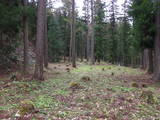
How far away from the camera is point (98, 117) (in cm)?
531

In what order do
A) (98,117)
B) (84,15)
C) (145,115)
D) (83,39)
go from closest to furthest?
(98,117), (145,115), (84,15), (83,39)

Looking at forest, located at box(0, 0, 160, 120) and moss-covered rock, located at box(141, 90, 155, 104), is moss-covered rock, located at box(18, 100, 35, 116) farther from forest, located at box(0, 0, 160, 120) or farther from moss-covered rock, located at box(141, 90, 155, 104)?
moss-covered rock, located at box(141, 90, 155, 104)

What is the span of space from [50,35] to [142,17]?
20864 mm

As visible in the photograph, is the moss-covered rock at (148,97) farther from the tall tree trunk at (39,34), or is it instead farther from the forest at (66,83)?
the tall tree trunk at (39,34)

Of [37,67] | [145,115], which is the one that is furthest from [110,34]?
[145,115]

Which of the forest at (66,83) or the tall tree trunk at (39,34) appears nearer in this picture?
the forest at (66,83)

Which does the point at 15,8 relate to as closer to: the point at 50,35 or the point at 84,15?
the point at 50,35

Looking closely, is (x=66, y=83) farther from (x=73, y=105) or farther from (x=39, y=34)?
(x=73, y=105)

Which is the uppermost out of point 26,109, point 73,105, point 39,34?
point 39,34

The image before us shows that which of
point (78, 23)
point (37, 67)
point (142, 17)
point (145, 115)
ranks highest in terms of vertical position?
point (78, 23)

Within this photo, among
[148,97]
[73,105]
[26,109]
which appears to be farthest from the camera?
[148,97]

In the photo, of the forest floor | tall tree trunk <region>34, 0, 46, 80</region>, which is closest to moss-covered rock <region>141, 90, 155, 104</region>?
the forest floor

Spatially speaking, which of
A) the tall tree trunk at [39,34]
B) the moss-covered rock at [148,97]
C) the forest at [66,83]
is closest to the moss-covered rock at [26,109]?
the forest at [66,83]

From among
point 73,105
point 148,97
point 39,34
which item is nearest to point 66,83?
point 39,34
